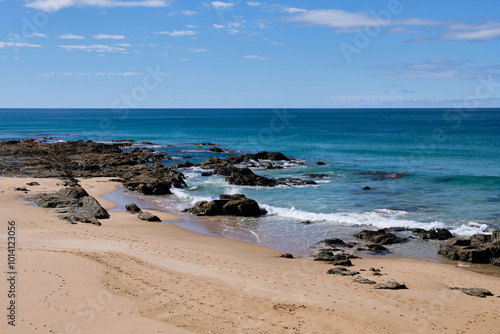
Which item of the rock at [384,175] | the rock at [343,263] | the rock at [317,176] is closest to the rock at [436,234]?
the rock at [343,263]

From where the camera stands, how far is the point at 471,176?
3666cm

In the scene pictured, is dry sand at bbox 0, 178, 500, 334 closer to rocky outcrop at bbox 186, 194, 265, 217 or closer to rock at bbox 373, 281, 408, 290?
Result: rock at bbox 373, 281, 408, 290

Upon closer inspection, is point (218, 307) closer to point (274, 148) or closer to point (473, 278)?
point (473, 278)

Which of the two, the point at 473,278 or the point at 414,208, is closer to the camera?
the point at 473,278

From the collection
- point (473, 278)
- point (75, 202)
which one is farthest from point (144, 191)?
point (473, 278)

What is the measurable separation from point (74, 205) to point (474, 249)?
20075mm

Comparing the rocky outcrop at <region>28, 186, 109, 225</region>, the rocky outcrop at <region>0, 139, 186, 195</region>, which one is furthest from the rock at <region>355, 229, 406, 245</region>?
the rocky outcrop at <region>0, 139, 186, 195</region>

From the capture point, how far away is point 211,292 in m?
12.6

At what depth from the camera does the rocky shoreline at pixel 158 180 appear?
18.6 meters

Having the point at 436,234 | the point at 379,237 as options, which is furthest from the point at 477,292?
the point at 436,234

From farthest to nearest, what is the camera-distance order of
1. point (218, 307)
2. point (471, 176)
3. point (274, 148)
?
point (274, 148) → point (471, 176) → point (218, 307)

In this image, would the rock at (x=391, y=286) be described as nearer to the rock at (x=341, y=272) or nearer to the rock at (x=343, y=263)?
the rock at (x=341, y=272)

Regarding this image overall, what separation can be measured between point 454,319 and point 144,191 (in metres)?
24.6

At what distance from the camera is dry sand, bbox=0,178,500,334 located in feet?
34.7
